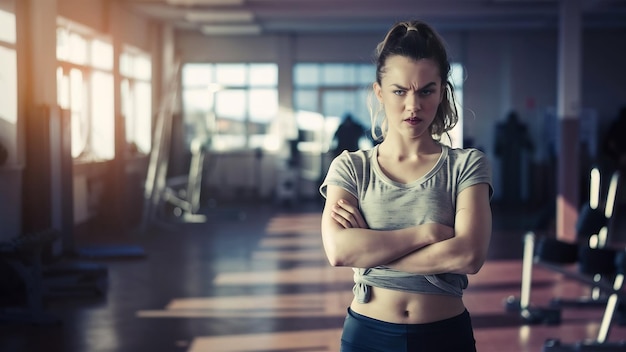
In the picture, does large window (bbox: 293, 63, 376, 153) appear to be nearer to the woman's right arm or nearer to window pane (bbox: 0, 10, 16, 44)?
window pane (bbox: 0, 10, 16, 44)

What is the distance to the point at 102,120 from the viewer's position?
11219 mm

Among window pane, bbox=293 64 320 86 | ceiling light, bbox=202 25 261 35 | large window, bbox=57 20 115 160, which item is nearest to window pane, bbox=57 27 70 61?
large window, bbox=57 20 115 160

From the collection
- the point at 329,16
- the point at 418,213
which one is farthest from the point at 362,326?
the point at 329,16

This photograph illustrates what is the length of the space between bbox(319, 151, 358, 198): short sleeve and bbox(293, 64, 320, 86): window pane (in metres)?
13.7

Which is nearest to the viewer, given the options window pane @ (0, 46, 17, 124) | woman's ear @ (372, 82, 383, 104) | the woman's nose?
the woman's nose

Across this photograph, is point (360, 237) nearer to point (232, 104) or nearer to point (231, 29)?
point (231, 29)

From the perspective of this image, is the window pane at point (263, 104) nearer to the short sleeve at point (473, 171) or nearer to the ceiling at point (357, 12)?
the ceiling at point (357, 12)

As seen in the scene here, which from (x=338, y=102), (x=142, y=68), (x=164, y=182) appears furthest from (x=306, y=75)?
(x=164, y=182)

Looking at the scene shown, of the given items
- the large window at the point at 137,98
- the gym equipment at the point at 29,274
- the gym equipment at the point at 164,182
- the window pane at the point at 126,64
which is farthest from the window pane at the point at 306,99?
the gym equipment at the point at 29,274

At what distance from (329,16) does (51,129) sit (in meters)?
5.20

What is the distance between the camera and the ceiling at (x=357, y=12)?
1108 centimetres

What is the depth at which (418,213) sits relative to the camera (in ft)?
5.66

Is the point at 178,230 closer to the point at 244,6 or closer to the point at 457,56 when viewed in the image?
the point at 244,6

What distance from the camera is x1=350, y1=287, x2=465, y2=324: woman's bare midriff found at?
1725 millimetres
